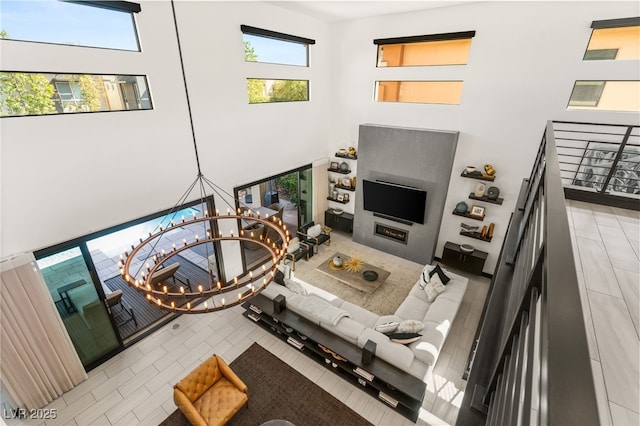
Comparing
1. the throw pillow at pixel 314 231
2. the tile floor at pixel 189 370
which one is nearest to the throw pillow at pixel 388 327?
the tile floor at pixel 189 370

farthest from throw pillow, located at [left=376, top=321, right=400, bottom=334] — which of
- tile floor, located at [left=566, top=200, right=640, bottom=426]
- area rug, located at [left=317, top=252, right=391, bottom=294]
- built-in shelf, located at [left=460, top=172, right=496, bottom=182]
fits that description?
built-in shelf, located at [left=460, top=172, right=496, bottom=182]

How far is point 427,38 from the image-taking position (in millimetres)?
6066

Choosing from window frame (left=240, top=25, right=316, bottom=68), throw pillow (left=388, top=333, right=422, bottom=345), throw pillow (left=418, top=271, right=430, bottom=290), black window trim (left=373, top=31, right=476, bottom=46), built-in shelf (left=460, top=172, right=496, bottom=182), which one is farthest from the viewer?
built-in shelf (left=460, top=172, right=496, bottom=182)

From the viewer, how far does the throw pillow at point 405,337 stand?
4344 millimetres

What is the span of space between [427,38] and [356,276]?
Answer: 16.7 feet

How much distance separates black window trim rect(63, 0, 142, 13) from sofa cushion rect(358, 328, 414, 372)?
214 inches

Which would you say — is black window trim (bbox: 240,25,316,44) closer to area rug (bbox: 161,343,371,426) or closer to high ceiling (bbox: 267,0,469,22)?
high ceiling (bbox: 267,0,469,22)

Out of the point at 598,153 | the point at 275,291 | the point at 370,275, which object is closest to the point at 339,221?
→ the point at 370,275

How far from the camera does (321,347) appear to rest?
468cm

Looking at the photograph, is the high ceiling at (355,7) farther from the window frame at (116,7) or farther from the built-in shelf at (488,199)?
the built-in shelf at (488,199)

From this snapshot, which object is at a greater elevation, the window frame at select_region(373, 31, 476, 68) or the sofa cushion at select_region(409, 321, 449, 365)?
the window frame at select_region(373, 31, 476, 68)

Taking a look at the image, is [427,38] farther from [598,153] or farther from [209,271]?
[209,271]

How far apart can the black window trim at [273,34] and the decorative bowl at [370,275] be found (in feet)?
16.9

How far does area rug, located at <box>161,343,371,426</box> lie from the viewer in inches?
163
